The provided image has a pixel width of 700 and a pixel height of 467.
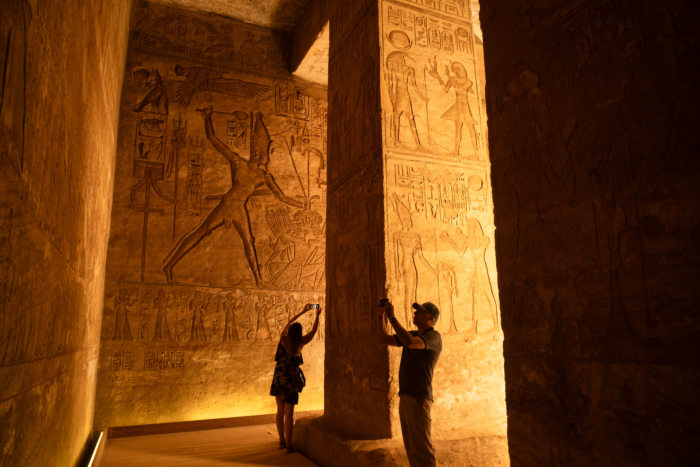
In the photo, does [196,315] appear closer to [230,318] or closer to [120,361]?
[230,318]

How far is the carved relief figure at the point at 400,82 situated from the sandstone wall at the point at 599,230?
6.24 feet

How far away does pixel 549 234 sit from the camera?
6.82ft

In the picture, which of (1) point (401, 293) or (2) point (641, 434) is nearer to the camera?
(2) point (641, 434)

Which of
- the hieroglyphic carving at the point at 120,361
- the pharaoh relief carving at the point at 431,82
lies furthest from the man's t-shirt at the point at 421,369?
the hieroglyphic carving at the point at 120,361

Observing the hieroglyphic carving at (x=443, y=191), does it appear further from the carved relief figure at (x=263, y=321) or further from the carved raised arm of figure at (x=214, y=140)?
the carved raised arm of figure at (x=214, y=140)

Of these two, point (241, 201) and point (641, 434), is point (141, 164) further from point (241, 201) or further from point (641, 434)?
point (641, 434)

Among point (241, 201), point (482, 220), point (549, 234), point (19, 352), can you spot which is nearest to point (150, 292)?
point (241, 201)

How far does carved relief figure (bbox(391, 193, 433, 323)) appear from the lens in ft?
12.9

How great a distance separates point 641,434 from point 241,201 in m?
6.11

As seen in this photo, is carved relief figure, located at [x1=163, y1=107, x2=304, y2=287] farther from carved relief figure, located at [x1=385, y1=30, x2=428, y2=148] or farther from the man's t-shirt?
the man's t-shirt

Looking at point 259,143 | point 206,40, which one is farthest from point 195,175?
point 206,40

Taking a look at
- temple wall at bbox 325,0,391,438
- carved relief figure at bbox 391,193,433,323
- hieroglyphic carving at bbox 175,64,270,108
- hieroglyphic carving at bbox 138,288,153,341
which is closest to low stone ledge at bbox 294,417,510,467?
temple wall at bbox 325,0,391,438

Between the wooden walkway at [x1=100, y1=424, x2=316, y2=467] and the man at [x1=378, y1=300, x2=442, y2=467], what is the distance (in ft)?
5.58

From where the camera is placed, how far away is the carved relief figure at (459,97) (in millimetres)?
4551
